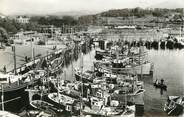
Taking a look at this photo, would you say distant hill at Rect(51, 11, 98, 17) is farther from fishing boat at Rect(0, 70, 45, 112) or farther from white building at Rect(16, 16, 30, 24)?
fishing boat at Rect(0, 70, 45, 112)

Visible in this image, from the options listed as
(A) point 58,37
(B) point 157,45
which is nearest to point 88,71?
(A) point 58,37

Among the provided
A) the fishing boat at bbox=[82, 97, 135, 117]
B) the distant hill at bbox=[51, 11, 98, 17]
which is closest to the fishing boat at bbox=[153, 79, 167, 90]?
the fishing boat at bbox=[82, 97, 135, 117]

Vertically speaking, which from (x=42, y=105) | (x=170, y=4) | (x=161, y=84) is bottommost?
(x=42, y=105)

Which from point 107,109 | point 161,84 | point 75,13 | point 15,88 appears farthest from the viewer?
point 161,84

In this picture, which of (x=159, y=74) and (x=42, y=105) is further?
(x=159, y=74)

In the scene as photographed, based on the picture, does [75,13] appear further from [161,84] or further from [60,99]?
[161,84]

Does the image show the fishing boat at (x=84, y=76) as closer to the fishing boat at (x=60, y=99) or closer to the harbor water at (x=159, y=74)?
the harbor water at (x=159, y=74)

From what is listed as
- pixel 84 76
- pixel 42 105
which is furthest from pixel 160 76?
pixel 42 105

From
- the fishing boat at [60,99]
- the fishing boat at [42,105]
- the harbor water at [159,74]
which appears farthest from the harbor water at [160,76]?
the fishing boat at [42,105]
